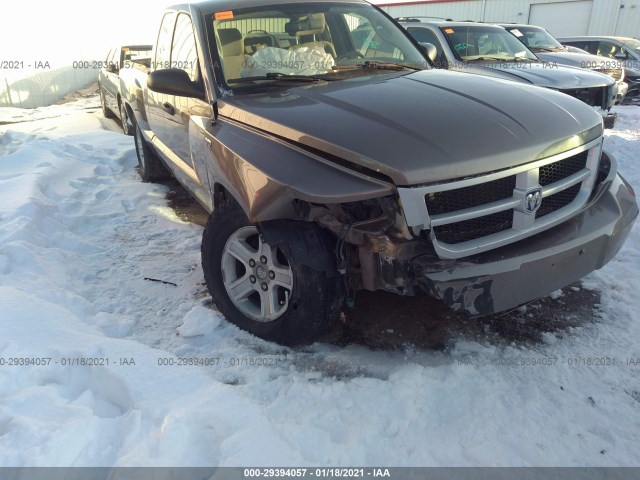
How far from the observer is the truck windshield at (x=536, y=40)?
969cm

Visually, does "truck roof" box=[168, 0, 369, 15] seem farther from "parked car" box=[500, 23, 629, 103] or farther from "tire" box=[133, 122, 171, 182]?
"parked car" box=[500, 23, 629, 103]

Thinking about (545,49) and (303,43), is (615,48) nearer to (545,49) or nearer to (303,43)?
(545,49)

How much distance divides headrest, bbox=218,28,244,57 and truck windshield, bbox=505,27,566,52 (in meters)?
7.97

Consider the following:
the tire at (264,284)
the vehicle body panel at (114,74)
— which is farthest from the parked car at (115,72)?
the tire at (264,284)

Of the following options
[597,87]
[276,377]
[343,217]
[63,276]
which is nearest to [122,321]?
[63,276]

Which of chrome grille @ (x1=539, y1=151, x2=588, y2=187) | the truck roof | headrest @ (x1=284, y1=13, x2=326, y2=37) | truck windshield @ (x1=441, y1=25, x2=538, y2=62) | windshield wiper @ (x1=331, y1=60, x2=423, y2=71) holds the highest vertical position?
the truck roof

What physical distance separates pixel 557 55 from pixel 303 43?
7482 mm

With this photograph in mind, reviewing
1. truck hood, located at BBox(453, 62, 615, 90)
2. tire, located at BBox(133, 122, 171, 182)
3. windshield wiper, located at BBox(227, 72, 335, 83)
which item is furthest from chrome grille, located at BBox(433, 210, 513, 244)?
truck hood, located at BBox(453, 62, 615, 90)

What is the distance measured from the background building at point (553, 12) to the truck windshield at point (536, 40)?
565 inches

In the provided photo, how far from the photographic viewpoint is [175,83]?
305cm

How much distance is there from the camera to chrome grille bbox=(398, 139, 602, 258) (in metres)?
2.16

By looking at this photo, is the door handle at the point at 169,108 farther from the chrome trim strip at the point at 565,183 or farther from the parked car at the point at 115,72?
the parked car at the point at 115,72

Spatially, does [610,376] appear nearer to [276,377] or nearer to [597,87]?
[276,377]

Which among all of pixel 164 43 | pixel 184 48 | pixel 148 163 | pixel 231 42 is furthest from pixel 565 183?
pixel 148 163
